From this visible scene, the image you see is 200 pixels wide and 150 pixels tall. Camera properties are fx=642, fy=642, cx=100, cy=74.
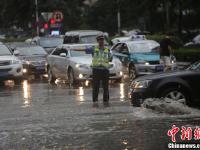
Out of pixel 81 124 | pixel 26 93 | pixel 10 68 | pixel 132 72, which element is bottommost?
pixel 81 124

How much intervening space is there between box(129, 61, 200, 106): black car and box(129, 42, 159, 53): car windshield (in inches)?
454

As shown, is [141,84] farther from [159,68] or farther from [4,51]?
[4,51]

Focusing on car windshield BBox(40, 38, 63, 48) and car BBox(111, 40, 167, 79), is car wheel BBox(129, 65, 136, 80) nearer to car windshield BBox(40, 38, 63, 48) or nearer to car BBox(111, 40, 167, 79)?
car BBox(111, 40, 167, 79)

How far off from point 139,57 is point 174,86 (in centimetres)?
1087

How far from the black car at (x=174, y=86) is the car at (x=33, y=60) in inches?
576

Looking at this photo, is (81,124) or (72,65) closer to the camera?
(81,124)

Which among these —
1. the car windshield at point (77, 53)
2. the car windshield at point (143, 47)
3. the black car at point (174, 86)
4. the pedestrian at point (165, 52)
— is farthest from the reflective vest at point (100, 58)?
the car windshield at point (143, 47)

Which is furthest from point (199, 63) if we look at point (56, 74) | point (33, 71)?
point (33, 71)

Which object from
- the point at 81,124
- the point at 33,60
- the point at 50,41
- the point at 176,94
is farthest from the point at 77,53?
the point at 50,41

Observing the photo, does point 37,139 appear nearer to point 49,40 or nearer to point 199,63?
point 199,63

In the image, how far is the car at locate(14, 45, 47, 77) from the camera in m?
28.7

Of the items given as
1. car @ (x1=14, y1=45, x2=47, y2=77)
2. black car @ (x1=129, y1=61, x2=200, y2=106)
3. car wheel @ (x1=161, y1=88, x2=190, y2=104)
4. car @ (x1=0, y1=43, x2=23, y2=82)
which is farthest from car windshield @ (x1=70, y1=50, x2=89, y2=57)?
car wheel @ (x1=161, y1=88, x2=190, y2=104)

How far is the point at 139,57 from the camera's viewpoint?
81.0 ft

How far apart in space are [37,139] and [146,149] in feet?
6.89
